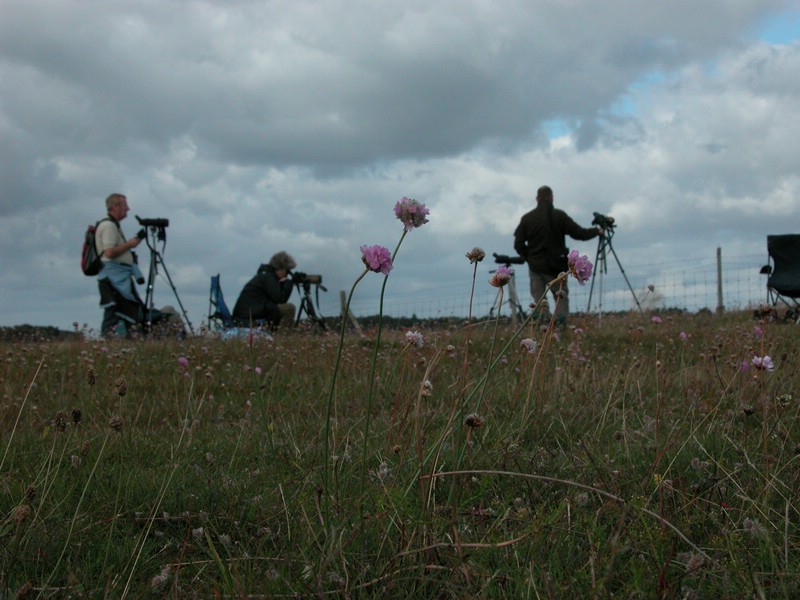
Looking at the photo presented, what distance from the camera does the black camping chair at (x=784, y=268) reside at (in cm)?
1247

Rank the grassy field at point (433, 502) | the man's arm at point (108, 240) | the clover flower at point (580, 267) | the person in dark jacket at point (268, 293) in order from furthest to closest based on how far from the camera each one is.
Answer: the person in dark jacket at point (268, 293), the man's arm at point (108, 240), the clover flower at point (580, 267), the grassy field at point (433, 502)

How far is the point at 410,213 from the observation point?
209cm

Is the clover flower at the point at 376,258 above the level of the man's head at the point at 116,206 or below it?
below


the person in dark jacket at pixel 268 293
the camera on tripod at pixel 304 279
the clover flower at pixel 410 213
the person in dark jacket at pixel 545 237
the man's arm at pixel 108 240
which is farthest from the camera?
the camera on tripod at pixel 304 279

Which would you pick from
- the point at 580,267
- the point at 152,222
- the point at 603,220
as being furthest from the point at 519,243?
the point at 580,267

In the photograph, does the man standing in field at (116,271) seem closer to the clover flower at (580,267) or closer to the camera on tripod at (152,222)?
the camera on tripod at (152,222)

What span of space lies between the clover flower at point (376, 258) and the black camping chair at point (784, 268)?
11.9 m

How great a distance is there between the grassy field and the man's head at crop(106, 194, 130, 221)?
555 centimetres

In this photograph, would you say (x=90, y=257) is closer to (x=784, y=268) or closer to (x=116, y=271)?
(x=116, y=271)

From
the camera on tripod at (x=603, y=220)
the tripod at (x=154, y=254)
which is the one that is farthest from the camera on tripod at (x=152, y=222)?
the camera on tripod at (x=603, y=220)

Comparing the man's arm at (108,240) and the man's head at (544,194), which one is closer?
the man's arm at (108,240)

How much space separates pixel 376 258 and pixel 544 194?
9402 mm

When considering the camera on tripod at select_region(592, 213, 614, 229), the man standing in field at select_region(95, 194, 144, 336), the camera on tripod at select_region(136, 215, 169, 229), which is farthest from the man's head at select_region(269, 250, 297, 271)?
the camera on tripod at select_region(592, 213, 614, 229)

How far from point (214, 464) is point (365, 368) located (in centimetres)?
283
